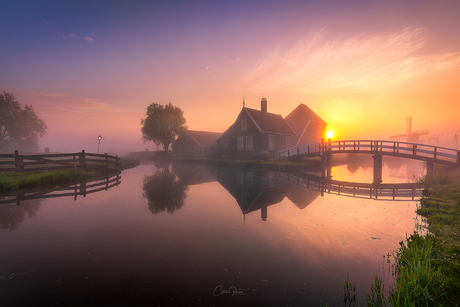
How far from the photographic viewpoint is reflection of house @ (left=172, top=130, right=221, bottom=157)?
44.7 meters

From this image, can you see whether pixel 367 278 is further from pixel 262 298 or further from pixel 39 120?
pixel 39 120

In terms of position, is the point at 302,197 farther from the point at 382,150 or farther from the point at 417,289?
the point at 382,150

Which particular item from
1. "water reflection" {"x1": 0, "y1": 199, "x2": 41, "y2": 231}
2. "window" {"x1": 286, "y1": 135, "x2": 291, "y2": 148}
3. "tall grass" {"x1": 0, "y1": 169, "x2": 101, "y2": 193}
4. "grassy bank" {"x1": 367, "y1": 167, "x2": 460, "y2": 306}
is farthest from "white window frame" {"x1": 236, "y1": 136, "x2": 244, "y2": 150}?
"grassy bank" {"x1": 367, "y1": 167, "x2": 460, "y2": 306}

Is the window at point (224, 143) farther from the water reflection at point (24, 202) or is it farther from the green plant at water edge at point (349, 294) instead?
the green plant at water edge at point (349, 294)

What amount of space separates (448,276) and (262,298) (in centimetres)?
310

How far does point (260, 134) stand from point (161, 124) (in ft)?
90.6

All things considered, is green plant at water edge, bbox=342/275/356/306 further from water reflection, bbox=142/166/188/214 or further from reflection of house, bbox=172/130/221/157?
reflection of house, bbox=172/130/221/157

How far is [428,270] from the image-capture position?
3240mm

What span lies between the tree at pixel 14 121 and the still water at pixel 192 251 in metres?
51.4

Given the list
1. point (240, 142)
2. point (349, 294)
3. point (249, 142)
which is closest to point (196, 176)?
point (349, 294)

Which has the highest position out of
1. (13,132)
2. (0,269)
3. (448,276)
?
(13,132)

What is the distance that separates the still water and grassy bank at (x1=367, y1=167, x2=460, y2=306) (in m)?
0.47

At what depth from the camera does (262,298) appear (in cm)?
327

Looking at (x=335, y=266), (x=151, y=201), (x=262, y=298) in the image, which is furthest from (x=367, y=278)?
(x=151, y=201)
